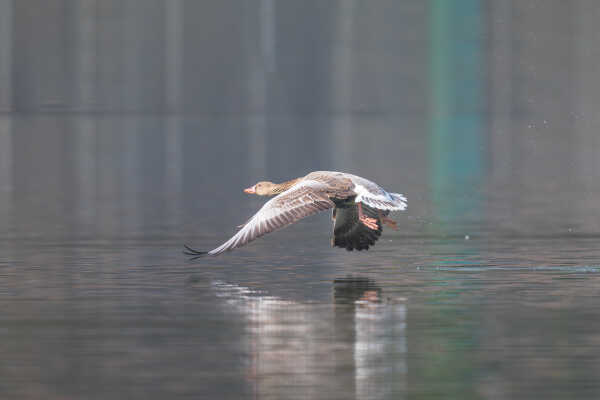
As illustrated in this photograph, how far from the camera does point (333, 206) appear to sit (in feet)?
68.9

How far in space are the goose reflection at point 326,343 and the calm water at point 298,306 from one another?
0.03 m

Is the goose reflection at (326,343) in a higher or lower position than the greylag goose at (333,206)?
lower

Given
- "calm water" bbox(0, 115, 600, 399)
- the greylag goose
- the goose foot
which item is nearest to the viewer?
"calm water" bbox(0, 115, 600, 399)

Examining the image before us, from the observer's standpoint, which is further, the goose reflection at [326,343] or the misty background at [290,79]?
the misty background at [290,79]

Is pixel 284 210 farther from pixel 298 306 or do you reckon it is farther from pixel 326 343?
pixel 326 343

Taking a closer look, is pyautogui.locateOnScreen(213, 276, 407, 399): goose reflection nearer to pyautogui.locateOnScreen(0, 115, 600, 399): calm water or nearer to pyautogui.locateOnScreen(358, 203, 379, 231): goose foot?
pyautogui.locateOnScreen(0, 115, 600, 399): calm water

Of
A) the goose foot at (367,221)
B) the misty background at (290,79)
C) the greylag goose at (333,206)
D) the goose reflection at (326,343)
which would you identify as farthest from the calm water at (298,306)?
the misty background at (290,79)

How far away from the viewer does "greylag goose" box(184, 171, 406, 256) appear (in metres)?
19.8

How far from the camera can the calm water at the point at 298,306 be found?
13789 millimetres

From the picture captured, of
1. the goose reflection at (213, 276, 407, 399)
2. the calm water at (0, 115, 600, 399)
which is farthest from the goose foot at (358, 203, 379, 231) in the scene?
the goose reflection at (213, 276, 407, 399)

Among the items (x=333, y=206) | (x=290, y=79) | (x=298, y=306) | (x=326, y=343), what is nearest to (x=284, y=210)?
Result: (x=333, y=206)

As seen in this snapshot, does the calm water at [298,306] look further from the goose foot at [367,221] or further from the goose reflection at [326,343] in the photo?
the goose foot at [367,221]

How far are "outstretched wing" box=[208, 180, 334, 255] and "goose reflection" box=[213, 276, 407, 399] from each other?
63cm

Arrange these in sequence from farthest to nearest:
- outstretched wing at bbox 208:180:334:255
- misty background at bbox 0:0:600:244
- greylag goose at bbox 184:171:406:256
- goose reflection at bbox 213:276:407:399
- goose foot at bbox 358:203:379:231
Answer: misty background at bbox 0:0:600:244 < goose foot at bbox 358:203:379:231 < greylag goose at bbox 184:171:406:256 < outstretched wing at bbox 208:180:334:255 < goose reflection at bbox 213:276:407:399
